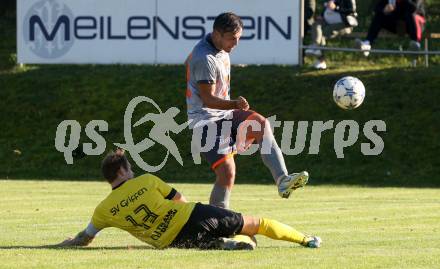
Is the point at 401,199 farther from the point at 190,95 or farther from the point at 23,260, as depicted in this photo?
the point at 23,260

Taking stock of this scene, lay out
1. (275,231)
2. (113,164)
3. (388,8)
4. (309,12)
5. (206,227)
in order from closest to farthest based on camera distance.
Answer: (113,164)
(206,227)
(275,231)
(388,8)
(309,12)

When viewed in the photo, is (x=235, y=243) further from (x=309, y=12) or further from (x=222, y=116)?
(x=309, y=12)

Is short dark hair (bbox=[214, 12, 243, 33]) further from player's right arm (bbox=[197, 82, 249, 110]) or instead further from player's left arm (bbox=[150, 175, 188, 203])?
player's left arm (bbox=[150, 175, 188, 203])

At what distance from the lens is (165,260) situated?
1027 centimetres

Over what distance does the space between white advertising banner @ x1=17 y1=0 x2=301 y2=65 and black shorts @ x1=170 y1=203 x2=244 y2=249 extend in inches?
682

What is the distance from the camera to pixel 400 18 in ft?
92.7

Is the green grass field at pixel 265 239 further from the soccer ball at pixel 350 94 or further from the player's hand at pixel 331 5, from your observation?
the player's hand at pixel 331 5

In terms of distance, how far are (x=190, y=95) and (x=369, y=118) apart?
14.4 metres

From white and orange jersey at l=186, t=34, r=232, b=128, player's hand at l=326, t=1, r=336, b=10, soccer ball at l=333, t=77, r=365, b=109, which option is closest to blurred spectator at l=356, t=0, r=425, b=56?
player's hand at l=326, t=1, r=336, b=10

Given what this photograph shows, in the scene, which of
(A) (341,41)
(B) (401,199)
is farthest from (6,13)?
(B) (401,199)

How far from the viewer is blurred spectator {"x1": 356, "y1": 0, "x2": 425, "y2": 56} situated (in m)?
28.0

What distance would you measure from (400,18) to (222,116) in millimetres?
16681

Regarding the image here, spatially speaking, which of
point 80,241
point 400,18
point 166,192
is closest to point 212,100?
point 166,192

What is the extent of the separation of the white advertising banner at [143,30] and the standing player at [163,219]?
17.3m
